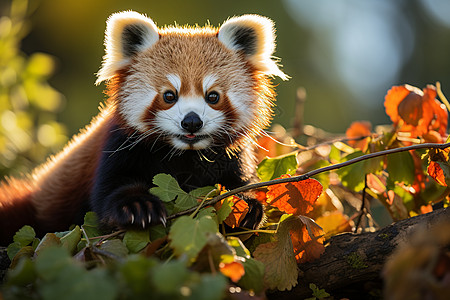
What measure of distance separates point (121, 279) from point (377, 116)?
413 inches

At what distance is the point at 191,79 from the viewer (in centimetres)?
168

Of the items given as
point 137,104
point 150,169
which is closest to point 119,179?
point 150,169

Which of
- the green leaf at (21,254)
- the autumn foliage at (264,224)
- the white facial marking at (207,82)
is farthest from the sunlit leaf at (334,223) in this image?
the green leaf at (21,254)

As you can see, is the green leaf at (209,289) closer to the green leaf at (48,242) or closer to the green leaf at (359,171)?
the green leaf at (48,242)

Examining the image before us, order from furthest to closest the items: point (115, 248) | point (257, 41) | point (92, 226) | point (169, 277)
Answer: point (257, 41) < point (92, 226) < point (115, 248) < point (169, 277)

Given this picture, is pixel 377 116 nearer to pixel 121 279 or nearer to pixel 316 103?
pixel 316 103

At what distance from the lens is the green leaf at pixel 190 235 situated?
1010mm

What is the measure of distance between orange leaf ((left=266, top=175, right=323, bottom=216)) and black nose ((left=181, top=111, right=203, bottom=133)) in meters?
0.39

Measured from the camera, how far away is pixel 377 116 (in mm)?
10578

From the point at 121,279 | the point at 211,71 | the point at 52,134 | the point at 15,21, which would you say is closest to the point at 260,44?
the point at 211,71

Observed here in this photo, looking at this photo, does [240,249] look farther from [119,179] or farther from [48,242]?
[119,179]

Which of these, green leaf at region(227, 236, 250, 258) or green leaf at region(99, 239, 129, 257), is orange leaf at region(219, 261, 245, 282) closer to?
green leaf at region(227, 236, 250, 258)

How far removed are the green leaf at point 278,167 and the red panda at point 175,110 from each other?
11 centimetres

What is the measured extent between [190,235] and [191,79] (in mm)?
779
